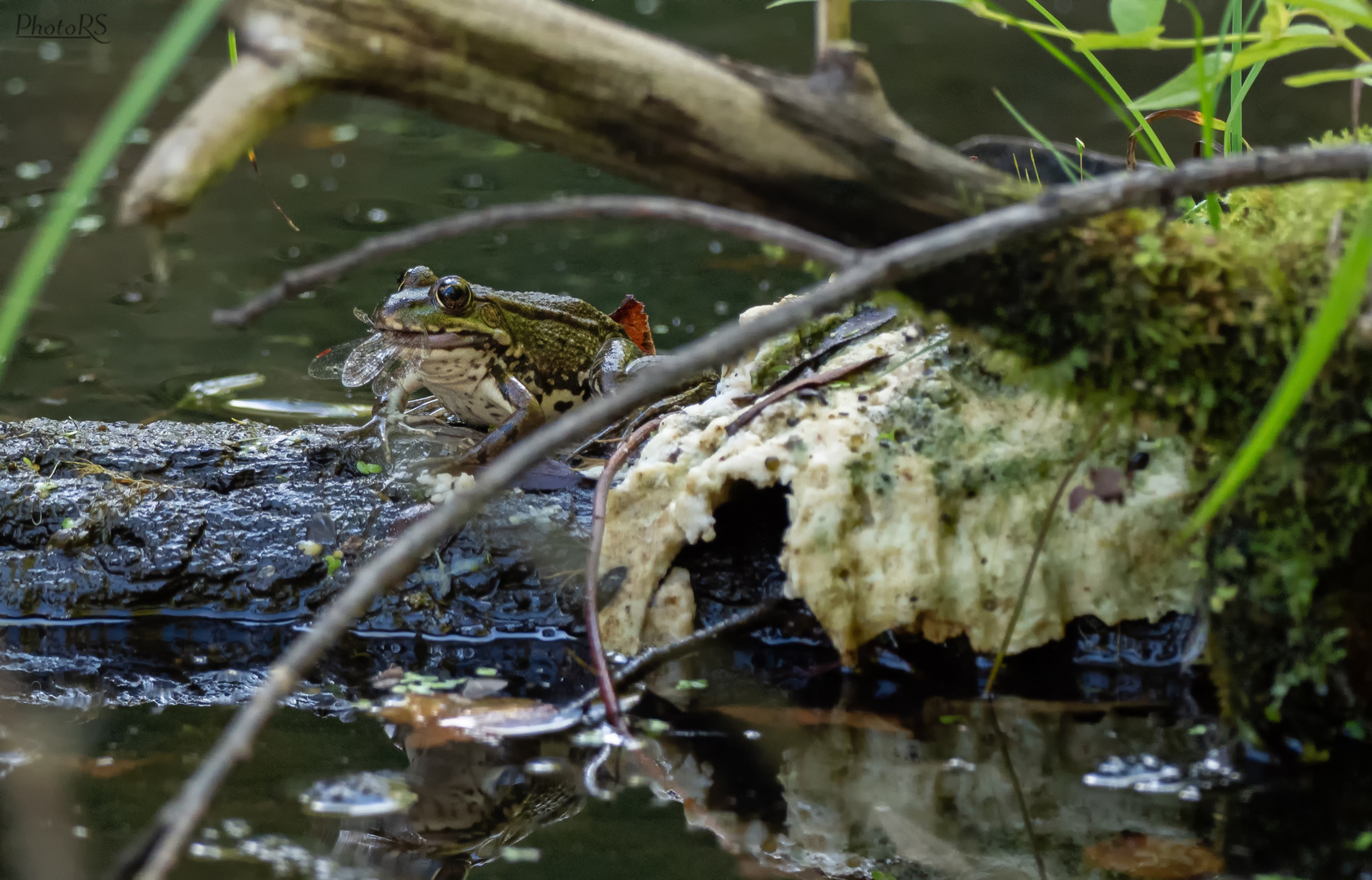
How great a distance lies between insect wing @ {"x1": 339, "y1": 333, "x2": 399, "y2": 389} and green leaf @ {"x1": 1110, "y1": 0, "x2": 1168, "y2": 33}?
6.79 feet

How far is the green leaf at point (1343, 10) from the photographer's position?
156 cm

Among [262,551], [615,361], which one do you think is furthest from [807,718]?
[615,361]

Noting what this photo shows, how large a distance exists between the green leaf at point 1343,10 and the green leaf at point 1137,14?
20 centimetres

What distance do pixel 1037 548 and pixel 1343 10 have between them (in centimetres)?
93

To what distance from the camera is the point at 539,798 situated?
2.06 metres

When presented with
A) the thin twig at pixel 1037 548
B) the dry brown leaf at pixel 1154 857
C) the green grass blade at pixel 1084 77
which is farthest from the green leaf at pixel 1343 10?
the dry brown leaf at pixel 1154 857

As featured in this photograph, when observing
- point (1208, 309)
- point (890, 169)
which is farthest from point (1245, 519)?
point (890, 169)

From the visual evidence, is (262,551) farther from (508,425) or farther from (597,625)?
(597,625)

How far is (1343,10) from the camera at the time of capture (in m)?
1.58

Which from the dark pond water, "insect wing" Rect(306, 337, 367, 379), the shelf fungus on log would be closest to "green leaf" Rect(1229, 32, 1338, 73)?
the shelf fungus on log

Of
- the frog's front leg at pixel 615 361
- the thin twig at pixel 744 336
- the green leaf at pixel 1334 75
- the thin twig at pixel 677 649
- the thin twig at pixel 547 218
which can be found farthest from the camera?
the frog's front leg at pixel 615 361

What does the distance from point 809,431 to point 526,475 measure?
0.72 meters

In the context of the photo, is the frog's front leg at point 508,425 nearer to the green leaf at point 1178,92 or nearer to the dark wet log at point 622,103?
the dark wet log at point 622,103

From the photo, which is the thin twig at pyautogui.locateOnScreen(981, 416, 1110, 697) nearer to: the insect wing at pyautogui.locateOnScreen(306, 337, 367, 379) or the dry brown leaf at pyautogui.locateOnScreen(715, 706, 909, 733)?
the dry brown leaf at pyautogui.locateOnScreen(715, 706, 909, 733)
